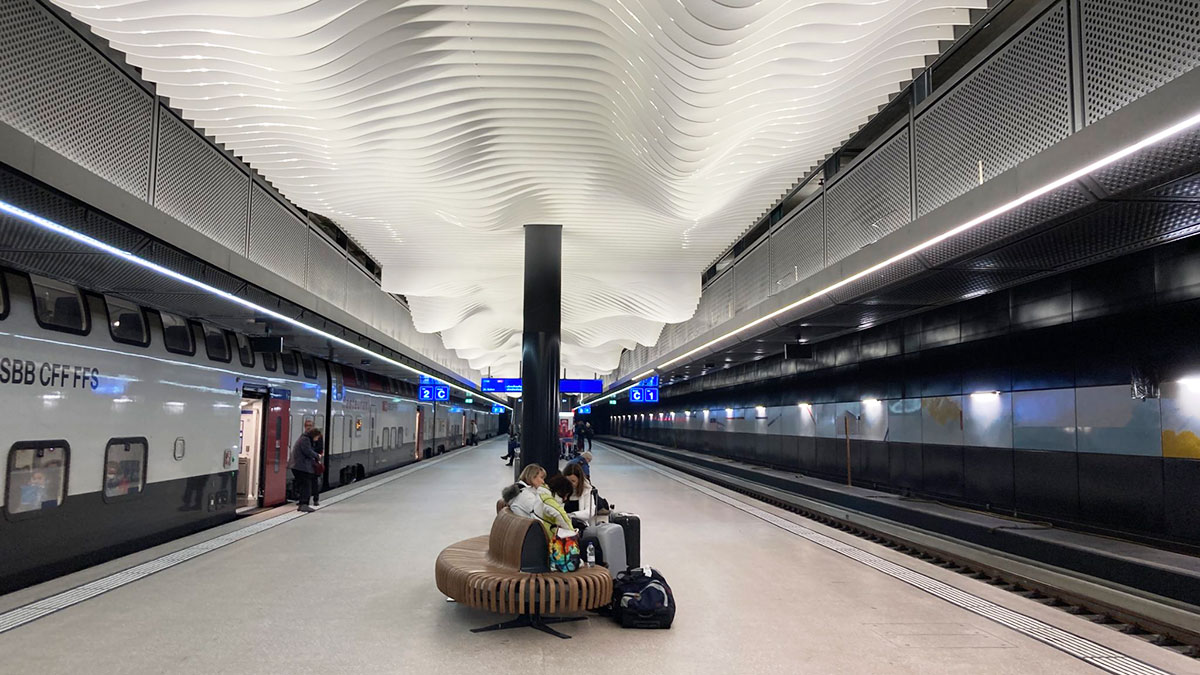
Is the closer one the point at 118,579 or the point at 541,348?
the point at 118,579

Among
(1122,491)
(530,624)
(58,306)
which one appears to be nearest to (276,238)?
(58,306)

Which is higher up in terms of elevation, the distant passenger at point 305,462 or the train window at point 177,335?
the train window at point 177,335

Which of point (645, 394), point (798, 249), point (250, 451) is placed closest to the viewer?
point (798, 249)

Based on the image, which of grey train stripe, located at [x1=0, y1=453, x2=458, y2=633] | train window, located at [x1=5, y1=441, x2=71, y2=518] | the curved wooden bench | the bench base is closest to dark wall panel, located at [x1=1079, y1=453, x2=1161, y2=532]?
the curved wooden bench

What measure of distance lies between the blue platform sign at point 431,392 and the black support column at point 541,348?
17.8m

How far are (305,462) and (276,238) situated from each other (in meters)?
5.04

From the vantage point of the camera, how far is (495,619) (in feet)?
20.6

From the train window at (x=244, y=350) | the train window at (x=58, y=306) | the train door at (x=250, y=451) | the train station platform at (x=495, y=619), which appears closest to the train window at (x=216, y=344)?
the train window at (x=244, y=350)

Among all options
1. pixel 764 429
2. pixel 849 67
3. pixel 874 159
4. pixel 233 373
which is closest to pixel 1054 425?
pixel 874 159

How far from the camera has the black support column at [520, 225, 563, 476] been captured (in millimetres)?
11867

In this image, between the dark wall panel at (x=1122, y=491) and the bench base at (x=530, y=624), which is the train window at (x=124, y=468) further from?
the dark wall panel at (x=1122, y=491)

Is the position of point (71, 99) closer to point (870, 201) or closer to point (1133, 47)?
point (1133, 47)

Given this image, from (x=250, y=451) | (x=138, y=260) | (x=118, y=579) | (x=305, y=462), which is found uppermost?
(x=138, y=260)

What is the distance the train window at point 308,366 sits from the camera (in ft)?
51.8
